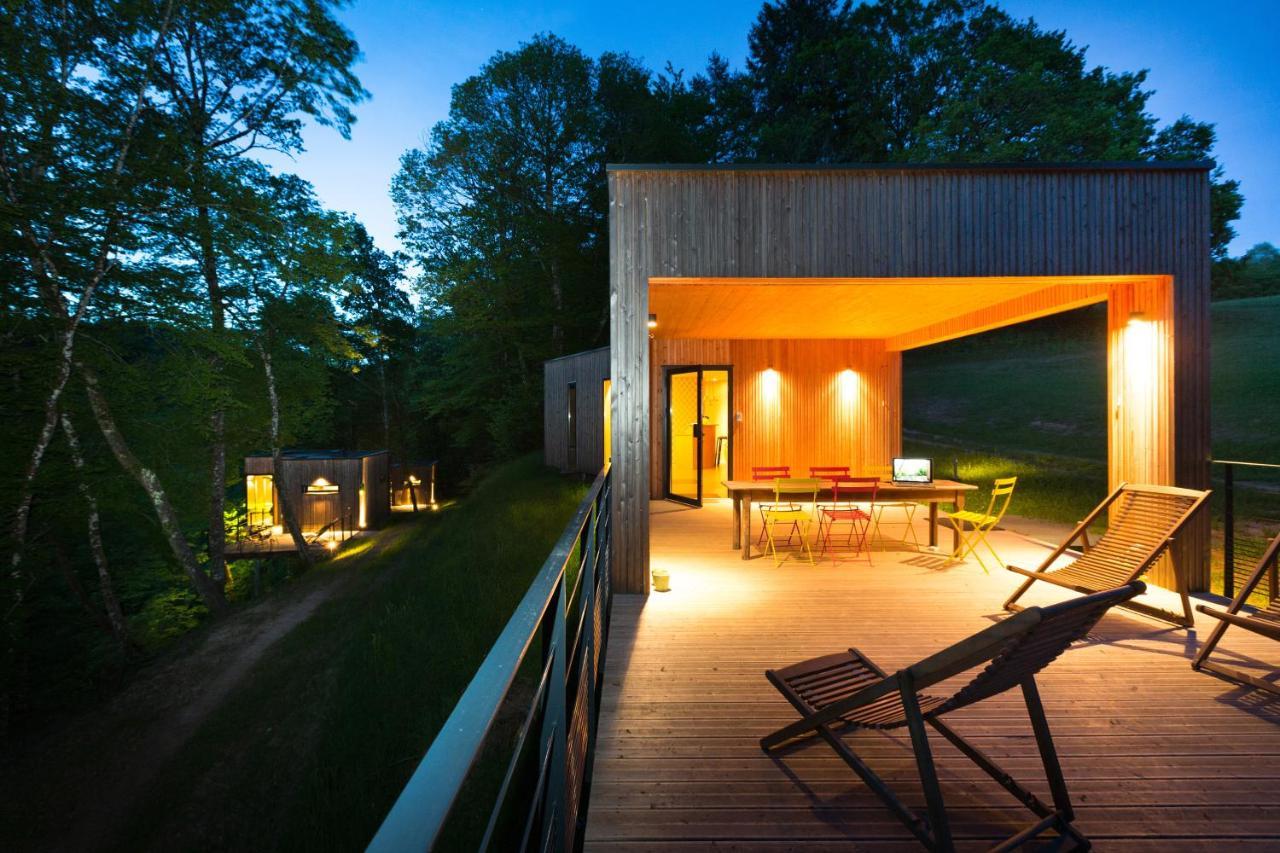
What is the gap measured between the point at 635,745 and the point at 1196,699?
261cm

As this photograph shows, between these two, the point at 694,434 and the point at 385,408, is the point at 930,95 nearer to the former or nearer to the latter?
the point at 694,434

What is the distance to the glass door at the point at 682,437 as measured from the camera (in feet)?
29.8

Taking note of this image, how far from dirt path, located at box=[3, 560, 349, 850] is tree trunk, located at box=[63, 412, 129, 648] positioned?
6.98 feet

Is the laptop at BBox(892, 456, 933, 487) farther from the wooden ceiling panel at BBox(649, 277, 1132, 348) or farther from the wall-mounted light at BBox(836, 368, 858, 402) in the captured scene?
the wall-mounted light at BBox(836, 368, 858, 402)

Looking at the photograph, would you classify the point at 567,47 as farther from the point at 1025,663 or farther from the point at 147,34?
the point at 1025,663

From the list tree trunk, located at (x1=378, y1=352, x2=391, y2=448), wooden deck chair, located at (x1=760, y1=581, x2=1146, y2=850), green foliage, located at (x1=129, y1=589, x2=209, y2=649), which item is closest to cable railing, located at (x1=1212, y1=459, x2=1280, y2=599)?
wooden deck chair, located at (x1=760, y1=581, x2=1146, y2=850)

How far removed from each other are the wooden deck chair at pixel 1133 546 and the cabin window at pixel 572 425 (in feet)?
29.7

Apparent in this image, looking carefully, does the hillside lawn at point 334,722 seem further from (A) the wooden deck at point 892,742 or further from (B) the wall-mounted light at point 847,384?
(B) the wall-mounted light at point 847,384

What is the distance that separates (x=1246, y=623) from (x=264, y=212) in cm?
1411

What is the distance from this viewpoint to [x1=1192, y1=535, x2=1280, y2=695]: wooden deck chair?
8.29 feet

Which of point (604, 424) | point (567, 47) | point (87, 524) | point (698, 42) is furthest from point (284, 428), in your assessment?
point (698, 42)

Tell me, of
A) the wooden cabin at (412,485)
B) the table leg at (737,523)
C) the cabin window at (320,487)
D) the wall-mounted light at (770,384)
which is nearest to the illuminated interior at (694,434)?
the wall-mounted light at (770,384)

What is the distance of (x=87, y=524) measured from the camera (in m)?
9.89

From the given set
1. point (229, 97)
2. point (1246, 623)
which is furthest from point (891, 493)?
point (229, 97)
